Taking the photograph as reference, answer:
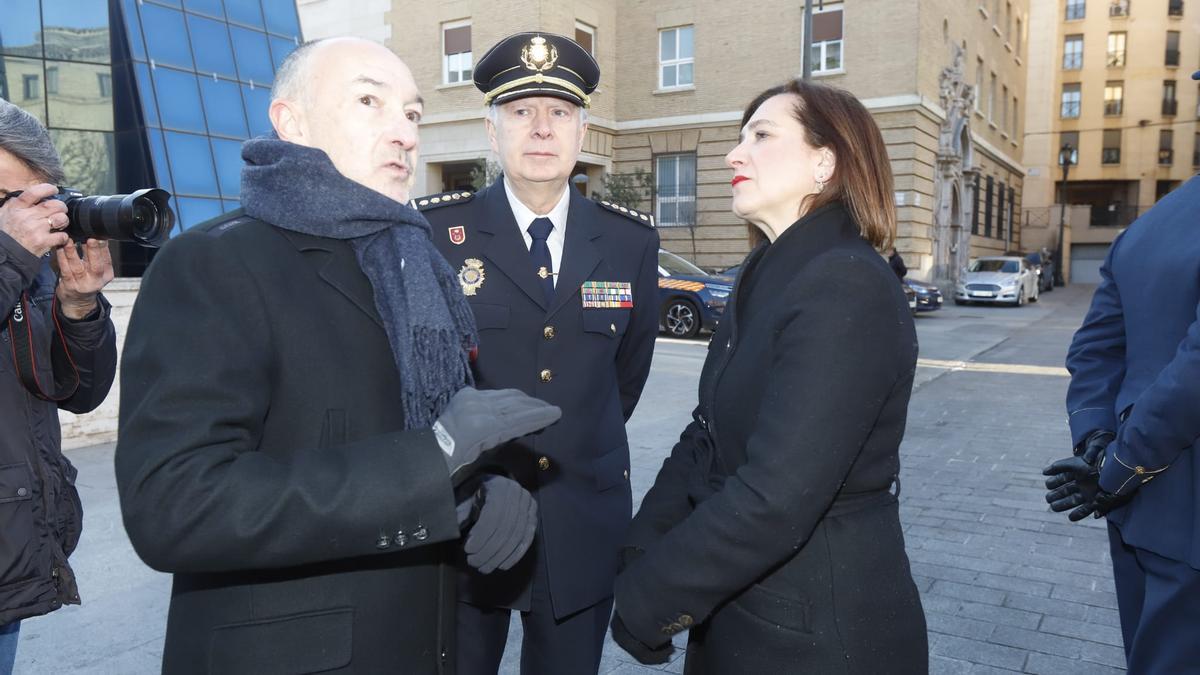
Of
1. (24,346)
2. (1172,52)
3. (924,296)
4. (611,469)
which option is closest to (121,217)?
(24,346)

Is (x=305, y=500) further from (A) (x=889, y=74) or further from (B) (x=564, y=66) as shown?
(A) (x=889, y=74)

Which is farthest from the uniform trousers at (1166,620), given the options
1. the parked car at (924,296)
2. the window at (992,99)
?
the window at (992,99)

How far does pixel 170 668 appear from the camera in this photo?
1601 mm

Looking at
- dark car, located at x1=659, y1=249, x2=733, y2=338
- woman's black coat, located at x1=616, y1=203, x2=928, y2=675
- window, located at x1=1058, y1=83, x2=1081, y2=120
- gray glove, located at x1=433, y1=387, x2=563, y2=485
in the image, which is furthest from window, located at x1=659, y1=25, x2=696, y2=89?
window, located at x1=1058, y1=83, x2=1081, y2=120

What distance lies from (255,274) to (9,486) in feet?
3.87

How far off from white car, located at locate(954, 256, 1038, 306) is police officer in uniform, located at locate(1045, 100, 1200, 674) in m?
23.9

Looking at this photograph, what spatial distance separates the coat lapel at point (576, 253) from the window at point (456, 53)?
22311mm

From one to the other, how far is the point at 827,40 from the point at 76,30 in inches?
708

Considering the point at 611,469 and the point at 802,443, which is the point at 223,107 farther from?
the point at 802,443

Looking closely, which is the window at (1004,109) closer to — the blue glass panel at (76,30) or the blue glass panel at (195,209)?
the blue glass panel at (195,209)

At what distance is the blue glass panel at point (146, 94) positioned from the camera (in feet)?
52.0

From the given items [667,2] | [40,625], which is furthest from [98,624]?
[667,2]

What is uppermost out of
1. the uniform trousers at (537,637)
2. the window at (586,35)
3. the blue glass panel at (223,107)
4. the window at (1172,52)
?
the window at (1172,52)

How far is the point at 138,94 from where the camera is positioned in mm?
15914
